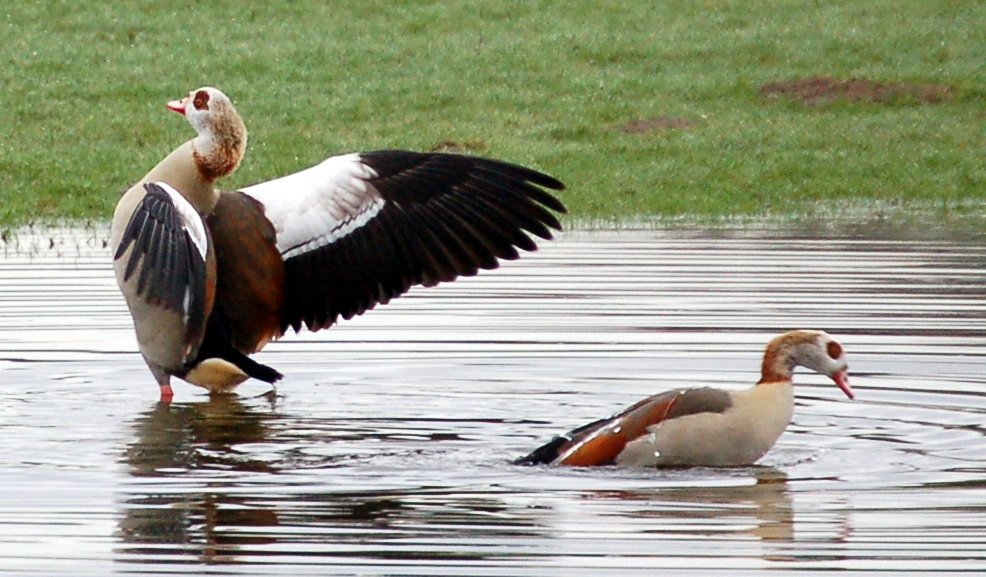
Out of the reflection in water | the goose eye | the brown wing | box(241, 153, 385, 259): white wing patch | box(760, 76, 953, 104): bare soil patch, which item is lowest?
the reflection in water

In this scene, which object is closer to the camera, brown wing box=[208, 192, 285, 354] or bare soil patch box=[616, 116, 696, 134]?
brown wing box=[208, 192, 285, 354]

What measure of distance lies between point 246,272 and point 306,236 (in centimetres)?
34

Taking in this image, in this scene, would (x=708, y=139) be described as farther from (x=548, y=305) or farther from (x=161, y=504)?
(x=161, y=504)

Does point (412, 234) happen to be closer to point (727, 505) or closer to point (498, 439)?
point (498, 439)

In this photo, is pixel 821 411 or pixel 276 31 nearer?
pixel 821 411

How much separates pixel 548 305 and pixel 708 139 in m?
14.6

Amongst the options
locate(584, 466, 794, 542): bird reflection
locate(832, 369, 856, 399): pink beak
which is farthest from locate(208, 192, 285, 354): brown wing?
locate(584, 466, 794, 542): bird reflection

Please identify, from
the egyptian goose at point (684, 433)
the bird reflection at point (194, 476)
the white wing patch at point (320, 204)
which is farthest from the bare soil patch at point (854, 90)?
the egyptian goose at point (684, 433)

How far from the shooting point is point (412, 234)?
10180 millimetres

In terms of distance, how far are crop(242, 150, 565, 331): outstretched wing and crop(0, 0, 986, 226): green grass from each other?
1102cm

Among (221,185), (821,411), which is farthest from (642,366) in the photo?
(221,185)

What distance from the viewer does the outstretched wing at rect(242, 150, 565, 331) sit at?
998cm

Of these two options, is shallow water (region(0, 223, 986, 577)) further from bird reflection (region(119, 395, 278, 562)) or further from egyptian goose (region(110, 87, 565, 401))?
egyptian goose (region(110, 87, 565, 401))

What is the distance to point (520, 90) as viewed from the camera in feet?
104
